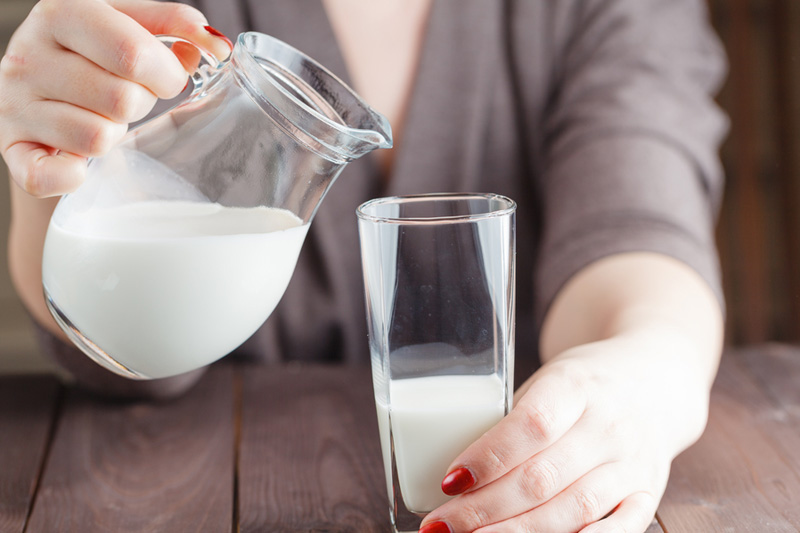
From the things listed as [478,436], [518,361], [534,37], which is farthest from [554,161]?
[478,436]

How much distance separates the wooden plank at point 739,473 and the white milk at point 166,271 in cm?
28

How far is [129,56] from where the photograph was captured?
15.2 inches

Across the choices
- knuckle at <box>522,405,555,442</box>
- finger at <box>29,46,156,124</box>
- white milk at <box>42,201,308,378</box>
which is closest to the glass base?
white milk at <box>42,201,308,378</box>

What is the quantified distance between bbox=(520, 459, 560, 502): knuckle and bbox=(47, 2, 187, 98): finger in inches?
10.6

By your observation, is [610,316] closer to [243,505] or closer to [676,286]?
[676,286]

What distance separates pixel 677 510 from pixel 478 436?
0.50ft

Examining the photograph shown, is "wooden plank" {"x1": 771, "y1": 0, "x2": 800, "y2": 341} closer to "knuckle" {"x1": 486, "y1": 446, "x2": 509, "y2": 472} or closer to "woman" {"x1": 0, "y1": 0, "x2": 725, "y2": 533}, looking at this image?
"woman" {"x1": 0, "y1": 0, "x2": 725, "y2": 533}

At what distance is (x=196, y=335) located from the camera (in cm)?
43

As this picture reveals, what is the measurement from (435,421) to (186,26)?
250 millimetres

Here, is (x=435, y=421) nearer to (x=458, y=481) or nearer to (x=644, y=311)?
(x=458, y=481)

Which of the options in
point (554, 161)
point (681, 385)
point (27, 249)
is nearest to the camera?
point (681, 385)

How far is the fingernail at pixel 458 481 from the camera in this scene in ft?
1.34

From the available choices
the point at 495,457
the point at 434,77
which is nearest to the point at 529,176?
the point at 434,77

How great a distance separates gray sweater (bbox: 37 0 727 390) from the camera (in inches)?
32.1
